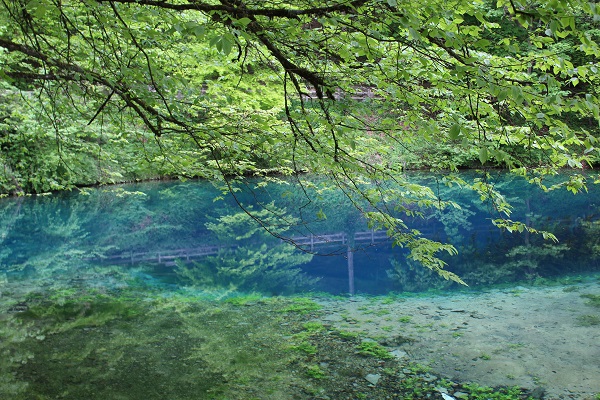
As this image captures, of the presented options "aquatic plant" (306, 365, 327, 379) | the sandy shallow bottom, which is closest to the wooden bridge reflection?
the sandy shallow bottom

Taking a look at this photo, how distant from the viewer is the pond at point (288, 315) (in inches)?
183

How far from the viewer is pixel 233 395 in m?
4.38

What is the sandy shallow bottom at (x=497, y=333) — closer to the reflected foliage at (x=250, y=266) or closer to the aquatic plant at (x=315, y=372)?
the aquatic plant at (x=315, y=372)

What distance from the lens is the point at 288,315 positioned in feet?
22.5

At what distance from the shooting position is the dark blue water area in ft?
29.7

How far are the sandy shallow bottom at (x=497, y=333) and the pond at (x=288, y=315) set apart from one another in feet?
0.08

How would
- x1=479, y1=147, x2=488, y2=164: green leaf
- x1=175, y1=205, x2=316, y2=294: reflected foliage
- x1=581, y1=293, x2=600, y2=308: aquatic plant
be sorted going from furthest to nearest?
x1=175, y1=205, x2=316, y2=294: reflected foliage, x1=581, y1=293, x2=600, y2=308: aquatic plant, x1=479, y1=147, x2=488, y2=164: green leaf

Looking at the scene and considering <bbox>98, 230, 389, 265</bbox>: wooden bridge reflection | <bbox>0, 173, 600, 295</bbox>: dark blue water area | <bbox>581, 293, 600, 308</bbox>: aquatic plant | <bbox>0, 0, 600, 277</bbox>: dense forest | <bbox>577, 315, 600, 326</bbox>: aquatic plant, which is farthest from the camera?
<bbox>98, 230, 389, 265</bbox>: wooden bridge reflection

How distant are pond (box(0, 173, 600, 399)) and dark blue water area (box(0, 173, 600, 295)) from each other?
79 mm

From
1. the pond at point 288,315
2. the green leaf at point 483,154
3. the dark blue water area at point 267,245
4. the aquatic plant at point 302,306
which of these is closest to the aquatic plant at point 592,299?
the pond at point 288,315

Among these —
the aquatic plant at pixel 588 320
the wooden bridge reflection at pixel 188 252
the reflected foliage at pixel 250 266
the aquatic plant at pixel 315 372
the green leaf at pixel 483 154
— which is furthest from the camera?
the wooden bridge reflection at pixel 188 252

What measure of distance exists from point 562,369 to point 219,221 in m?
11.9

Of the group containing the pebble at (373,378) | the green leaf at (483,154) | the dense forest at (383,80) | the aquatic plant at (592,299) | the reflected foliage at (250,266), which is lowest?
the pebble at (373,378)

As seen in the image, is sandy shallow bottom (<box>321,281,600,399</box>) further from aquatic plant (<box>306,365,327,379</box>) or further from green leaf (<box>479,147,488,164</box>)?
green leaf (<box>479,147,488,164</box>)
